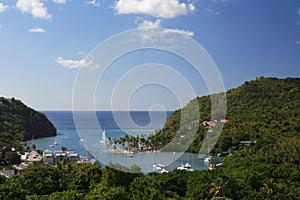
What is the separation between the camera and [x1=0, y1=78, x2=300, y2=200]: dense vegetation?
7768 millimetres

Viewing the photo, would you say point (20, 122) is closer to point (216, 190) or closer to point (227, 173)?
A: point (227, 173)

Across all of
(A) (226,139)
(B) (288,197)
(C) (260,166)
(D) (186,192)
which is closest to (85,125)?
(D) (186,192)

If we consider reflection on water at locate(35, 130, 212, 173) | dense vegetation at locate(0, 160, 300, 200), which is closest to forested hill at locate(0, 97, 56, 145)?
A: reflection on water at locate(35, 130, 212, 173)

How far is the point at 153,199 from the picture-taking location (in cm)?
721

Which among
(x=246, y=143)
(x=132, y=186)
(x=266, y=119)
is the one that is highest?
(x=266, y=119)

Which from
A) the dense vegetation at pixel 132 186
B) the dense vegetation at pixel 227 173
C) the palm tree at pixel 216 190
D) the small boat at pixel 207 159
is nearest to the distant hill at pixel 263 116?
the dense vegetation at pixel 227 173

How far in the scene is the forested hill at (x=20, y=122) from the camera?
102ft

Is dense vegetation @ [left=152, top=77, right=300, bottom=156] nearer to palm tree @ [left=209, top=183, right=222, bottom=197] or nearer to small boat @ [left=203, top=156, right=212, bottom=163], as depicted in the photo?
small boat @ [left=203, top=156, right=212, bottom=163]

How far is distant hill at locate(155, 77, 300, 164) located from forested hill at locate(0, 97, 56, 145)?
1598 cm

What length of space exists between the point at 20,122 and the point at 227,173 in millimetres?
26123

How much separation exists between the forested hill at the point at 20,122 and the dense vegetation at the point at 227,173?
16511mm

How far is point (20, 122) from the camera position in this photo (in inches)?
1330

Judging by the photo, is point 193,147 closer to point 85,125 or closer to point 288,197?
point 288,197

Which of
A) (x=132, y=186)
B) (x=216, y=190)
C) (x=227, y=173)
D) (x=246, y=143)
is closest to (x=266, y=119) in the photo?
(x=246, y=143)
